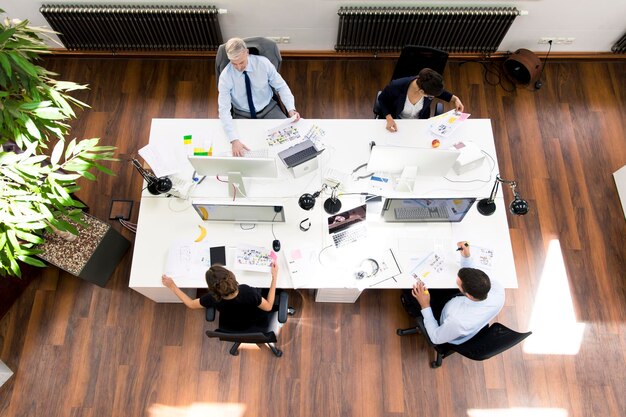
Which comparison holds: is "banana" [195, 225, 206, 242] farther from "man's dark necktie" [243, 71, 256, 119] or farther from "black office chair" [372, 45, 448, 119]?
"black office chair" [372, 45, 448, 119]

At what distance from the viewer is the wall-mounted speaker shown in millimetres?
4277

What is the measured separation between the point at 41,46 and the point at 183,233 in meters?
1.43

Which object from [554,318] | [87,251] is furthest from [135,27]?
[554,318]

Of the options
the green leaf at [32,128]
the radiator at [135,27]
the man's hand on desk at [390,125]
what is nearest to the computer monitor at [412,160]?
the man's hand on desk at [390,125]

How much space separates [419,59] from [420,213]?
1.41 metres

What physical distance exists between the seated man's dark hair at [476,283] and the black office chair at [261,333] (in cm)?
117

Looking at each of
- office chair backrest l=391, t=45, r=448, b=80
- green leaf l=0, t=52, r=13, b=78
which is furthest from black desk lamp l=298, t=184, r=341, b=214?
green leaf l=0, t=52, r=13, b=78

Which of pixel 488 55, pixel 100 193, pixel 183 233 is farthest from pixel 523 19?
pixel 100 193

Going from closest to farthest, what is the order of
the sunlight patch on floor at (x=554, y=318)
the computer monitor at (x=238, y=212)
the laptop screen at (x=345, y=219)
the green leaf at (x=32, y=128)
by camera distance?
1. the green leaf at (x=32, y=128)
2. the computer monitor at (x=238, y=212)
3. the laptop screen at (x=345, y=219)
4. the sunlight patch on floor at (x=554, y=318)

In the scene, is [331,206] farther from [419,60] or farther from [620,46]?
[620,46]

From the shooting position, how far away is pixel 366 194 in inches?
121

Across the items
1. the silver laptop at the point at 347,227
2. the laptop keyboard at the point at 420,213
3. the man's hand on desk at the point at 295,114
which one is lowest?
the silver laptop at the point at 347,227

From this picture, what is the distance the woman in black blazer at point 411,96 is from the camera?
9.96 feet

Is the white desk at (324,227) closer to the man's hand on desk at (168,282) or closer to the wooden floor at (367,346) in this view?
the man's hand on desk at (168,282)
